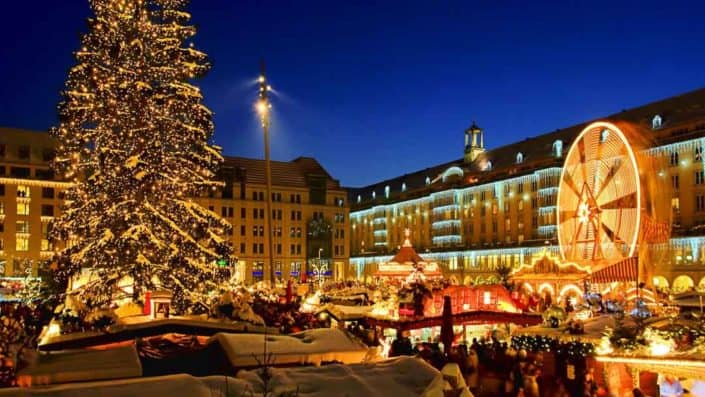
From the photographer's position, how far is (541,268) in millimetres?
32781

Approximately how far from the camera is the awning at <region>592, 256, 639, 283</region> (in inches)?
1076

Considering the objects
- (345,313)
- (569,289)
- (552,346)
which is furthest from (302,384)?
(569,289)

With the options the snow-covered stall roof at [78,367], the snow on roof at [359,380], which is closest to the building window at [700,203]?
the snow on roof at [359,380]

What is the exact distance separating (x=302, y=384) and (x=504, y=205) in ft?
273

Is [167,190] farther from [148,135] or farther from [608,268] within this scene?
[608,268]

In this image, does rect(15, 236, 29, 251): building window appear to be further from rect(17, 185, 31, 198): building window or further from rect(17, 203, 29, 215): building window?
rect(17, 185, 31, 198): building window

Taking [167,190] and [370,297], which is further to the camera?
[370,297]

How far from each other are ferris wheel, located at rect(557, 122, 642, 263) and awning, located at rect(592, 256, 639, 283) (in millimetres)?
404

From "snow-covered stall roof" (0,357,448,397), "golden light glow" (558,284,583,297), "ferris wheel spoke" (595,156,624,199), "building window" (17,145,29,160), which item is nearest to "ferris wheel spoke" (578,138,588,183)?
"ferris wheel spoke" (595,156,624,199)

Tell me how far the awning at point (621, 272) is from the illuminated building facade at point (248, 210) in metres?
54.8

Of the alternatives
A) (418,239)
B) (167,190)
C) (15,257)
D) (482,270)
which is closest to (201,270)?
(167,190)

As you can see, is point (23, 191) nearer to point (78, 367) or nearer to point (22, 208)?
point (22, 208)

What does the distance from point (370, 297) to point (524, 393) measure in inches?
825

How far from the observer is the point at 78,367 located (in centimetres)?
676
